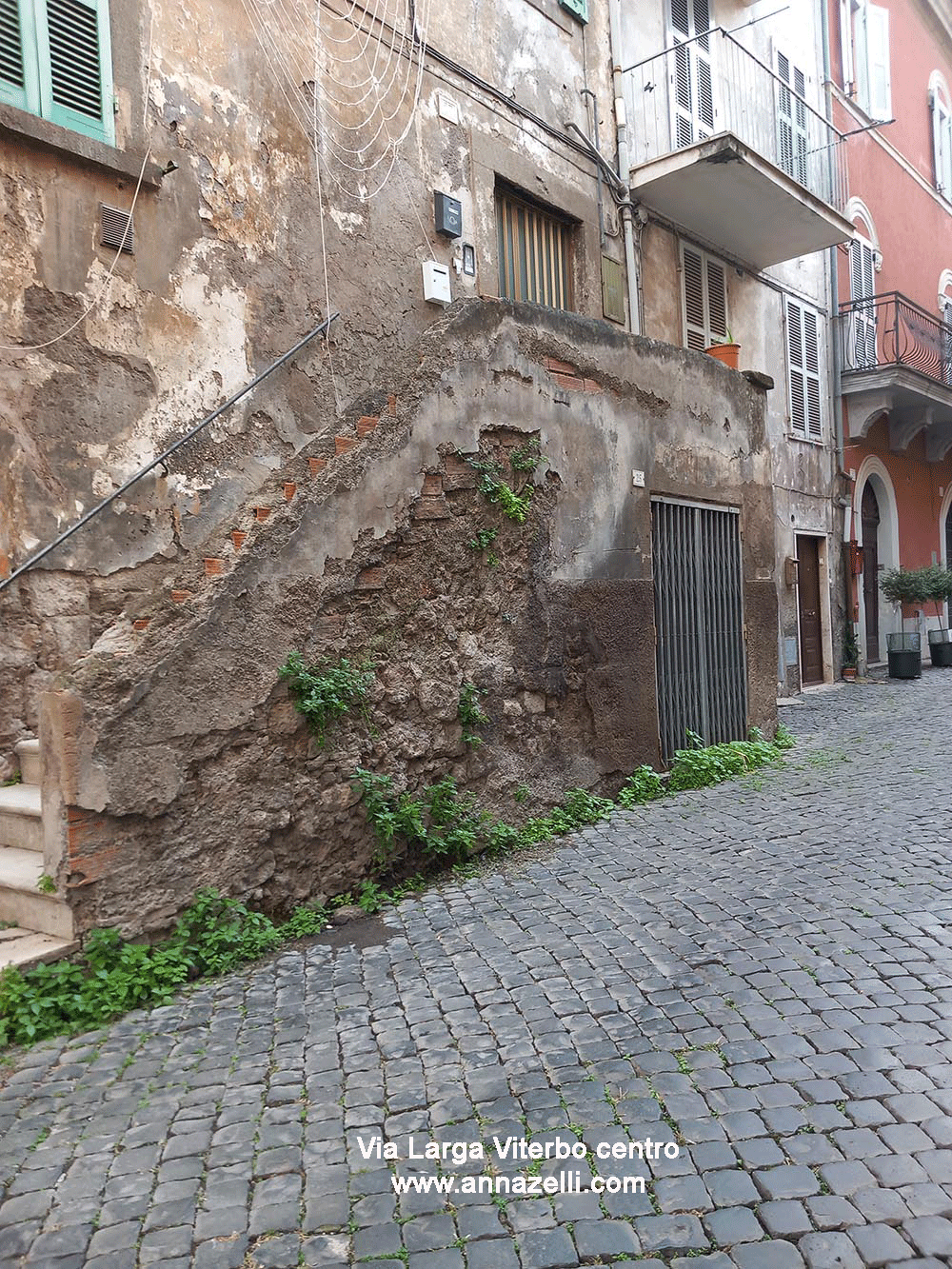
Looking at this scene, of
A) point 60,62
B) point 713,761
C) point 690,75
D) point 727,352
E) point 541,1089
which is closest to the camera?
point 541,1089

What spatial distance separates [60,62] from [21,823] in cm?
429

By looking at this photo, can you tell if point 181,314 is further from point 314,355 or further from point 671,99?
point 671,99

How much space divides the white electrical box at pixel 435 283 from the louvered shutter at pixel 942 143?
15.8 m

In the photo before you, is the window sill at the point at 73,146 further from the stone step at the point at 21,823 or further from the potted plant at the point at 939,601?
the potted plant at the point at 939,601

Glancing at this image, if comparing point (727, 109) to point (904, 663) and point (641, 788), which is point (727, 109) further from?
point (641, 788)

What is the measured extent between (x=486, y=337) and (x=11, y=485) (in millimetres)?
2743

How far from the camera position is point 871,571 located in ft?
53.3

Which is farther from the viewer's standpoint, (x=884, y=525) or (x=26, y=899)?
(x=884, y=525)

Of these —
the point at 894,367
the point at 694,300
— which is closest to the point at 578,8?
the point at 694,300

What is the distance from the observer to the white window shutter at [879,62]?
51.8 feet

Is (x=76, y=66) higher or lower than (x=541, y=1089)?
higher

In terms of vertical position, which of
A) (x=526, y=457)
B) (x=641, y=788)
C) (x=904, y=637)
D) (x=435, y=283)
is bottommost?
(x=641, y=788)

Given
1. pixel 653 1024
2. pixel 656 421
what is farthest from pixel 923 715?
pixel 653 1024

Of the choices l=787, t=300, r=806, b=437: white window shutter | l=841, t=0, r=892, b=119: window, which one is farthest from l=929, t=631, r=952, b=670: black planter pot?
l=841, t=0, r=892, b=119: window
